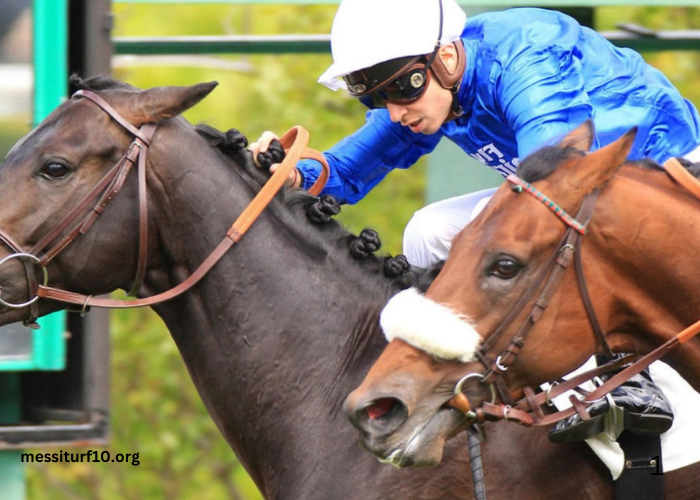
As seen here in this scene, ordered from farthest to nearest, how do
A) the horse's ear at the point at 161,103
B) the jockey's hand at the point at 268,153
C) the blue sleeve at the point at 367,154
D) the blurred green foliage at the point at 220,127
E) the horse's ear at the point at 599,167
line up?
the blurred green foliage at the point at 220,127
the blue sleeve at the point at 367,154
the jockey's hand at the point at 268,153
the horse's ear at the point at 161,103
the horse's ear at the point at 599,167

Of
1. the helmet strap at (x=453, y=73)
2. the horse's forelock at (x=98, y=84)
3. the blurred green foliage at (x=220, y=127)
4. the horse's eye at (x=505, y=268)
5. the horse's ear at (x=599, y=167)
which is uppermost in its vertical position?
the horse's ear at (x=599, y=167)

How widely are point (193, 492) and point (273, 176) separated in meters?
6.03

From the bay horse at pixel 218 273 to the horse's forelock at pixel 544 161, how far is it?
862mm

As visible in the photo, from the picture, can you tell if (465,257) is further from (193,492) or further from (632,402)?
(193,492)

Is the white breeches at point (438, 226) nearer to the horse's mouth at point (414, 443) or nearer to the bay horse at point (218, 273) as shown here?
the bay horse at point (218, 273)

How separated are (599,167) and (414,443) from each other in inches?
34.5

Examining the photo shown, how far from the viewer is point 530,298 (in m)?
2.82

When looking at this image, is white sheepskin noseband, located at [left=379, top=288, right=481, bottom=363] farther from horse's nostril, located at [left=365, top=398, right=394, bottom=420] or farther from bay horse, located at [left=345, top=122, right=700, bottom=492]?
horse's nostril, located at [left=365, top=398, right=394, bottom=420]

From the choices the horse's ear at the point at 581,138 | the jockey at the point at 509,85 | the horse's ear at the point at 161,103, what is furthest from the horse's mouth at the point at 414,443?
the horse's ear at the point at 161,103

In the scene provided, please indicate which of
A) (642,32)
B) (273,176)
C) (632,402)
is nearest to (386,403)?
(632,402)

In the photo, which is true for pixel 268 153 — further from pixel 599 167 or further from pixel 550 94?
pixel 599 167

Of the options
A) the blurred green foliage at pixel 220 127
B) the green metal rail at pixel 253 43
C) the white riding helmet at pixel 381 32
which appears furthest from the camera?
the blurred green foliage at pixel 220 127

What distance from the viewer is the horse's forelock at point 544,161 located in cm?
290

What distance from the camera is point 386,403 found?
2.80 metres
